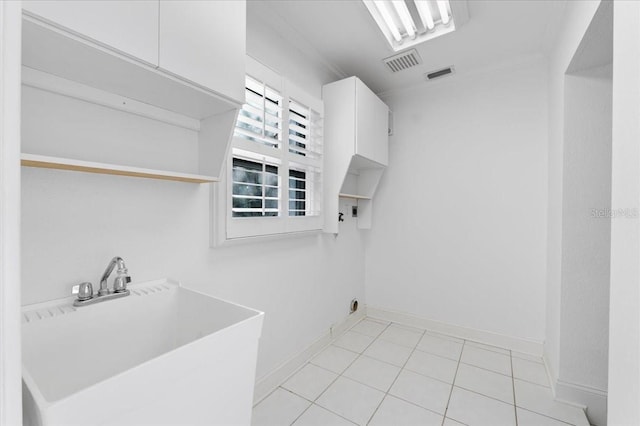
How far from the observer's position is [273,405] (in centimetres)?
171

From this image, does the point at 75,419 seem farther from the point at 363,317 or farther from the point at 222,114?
the point at 363,317

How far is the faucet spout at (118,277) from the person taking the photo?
1037 millimetres

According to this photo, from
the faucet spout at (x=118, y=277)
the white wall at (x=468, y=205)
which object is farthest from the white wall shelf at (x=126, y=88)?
the white wall at (x=468, y=205)

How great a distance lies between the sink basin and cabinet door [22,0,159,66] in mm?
844

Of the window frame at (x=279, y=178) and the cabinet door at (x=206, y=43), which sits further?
the window frame at (x=279, y=178)

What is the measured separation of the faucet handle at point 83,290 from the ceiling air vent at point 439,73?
2.83 meters

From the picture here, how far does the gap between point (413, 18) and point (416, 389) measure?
2.44 m

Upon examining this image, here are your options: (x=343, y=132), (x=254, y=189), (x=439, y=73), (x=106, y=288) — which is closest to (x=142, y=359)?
(x=106, y=288)

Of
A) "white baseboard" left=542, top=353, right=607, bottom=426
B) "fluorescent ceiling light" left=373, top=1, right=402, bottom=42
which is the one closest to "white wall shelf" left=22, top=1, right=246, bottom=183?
"fluorescent ceiling light" left=373, top=1, right=402, bottom=42

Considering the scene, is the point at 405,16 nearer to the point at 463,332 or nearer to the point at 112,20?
the point at 112,20

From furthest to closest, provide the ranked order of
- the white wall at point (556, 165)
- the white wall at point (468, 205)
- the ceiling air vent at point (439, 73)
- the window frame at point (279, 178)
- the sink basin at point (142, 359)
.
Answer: the ceiling air vent at point (439, 73) < the white wall at point (468, 205) < the white wall at point (556, 165) < the window frame at point (279, 178) < the sink basin at point (142, 359)

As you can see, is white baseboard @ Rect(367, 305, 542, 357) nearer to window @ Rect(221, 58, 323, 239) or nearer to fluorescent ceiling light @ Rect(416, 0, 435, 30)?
window @ Rect(221, 58, 323, 239)

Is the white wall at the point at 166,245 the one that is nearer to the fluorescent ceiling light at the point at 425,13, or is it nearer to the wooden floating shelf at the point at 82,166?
the wooden floating shelf at the point at 82,166

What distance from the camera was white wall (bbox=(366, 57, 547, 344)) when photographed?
2.35 meters
